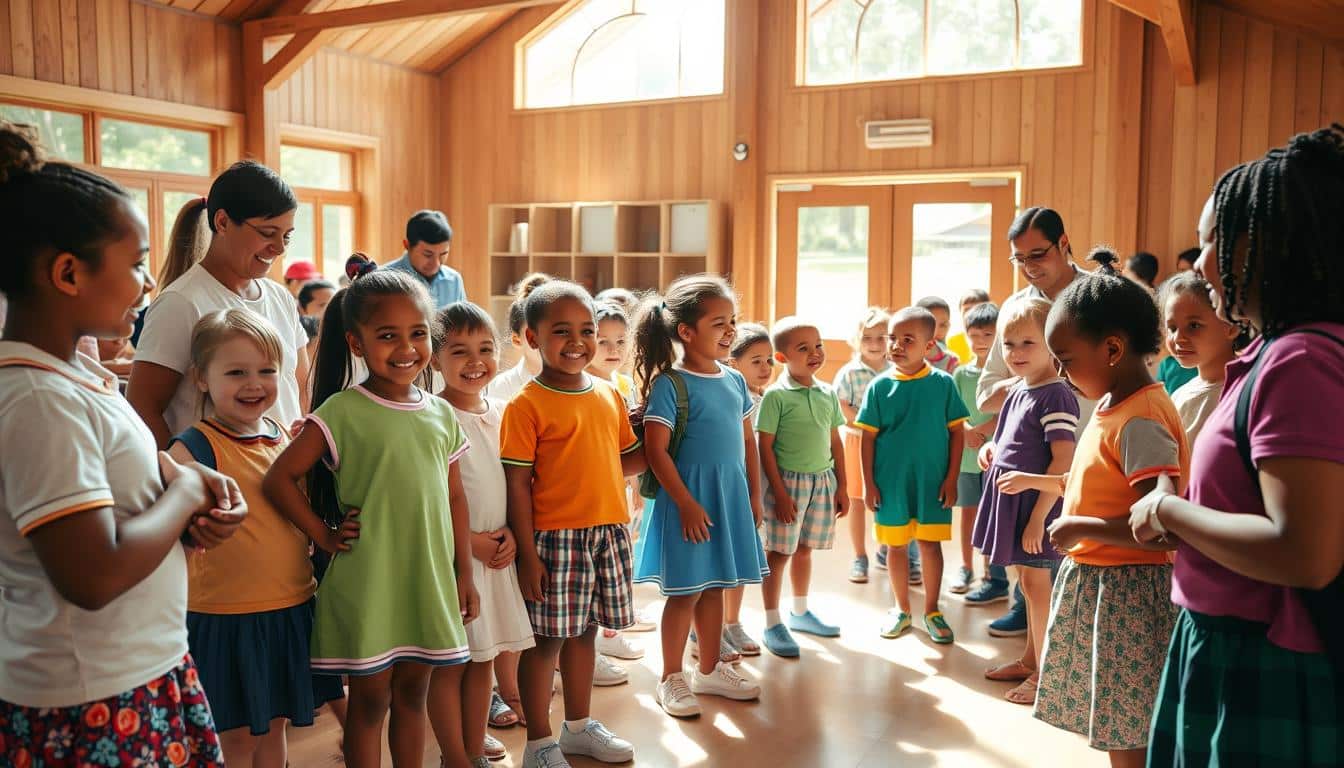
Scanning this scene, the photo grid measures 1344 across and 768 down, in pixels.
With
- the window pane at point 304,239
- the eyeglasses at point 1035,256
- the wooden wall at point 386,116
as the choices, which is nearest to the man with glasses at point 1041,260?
the eyeglasses at point 1035,256

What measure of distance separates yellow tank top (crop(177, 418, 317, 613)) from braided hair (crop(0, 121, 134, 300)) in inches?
27.5

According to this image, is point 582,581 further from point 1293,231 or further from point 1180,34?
point 1180,34

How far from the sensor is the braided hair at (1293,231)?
1.22 metres

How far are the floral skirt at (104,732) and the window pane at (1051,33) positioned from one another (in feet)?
22.6

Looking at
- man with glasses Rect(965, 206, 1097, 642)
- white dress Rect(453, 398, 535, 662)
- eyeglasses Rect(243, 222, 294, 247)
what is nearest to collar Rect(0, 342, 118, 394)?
eyeglasses Rect(243, 222, 294, 247)

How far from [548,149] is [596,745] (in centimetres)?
671

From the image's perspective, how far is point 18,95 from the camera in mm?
5938

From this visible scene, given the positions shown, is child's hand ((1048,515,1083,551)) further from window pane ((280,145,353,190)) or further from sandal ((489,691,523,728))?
window pane ((280,145,353,190))

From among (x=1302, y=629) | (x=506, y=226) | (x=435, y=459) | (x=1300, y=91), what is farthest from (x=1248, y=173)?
(x=506, y=226)

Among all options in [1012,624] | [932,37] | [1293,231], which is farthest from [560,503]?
[932,37]

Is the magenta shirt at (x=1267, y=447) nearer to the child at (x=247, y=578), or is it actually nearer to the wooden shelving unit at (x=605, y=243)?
the child at (x=247, y=578)

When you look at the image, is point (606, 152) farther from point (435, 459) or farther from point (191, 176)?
point (435, 459)

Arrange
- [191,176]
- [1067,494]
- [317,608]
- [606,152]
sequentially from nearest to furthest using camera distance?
[317,608], [1067,494], [191,176], [606,152]

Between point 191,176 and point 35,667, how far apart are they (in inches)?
262
